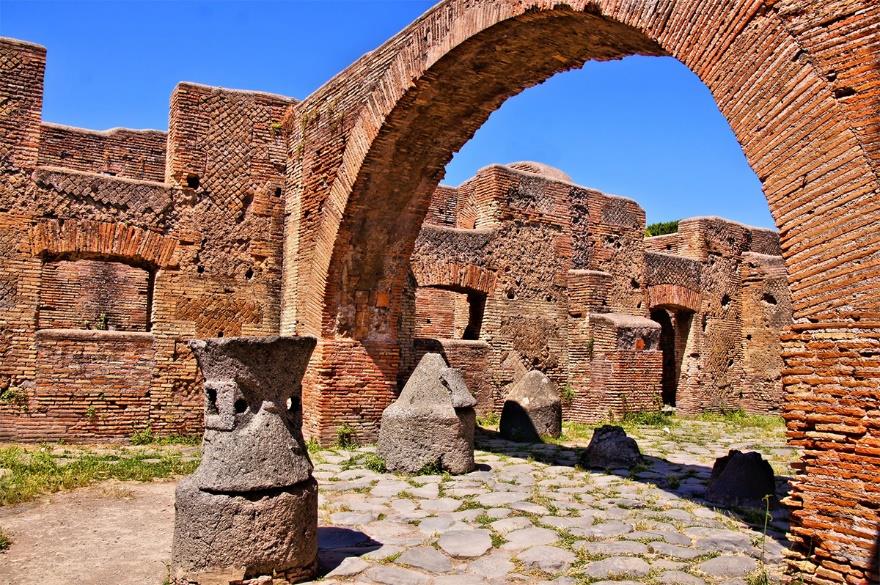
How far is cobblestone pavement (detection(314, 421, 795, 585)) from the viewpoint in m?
4.33

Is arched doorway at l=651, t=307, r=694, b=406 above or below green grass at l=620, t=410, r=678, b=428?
above

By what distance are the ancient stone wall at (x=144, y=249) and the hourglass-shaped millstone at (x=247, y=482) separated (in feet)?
17.7

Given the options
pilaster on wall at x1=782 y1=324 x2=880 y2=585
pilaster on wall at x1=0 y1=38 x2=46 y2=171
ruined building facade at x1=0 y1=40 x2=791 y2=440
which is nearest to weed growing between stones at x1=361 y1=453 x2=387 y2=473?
ruined building facade at x1=0 y1=40 x2=791 y2=440

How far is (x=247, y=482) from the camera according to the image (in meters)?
4.08

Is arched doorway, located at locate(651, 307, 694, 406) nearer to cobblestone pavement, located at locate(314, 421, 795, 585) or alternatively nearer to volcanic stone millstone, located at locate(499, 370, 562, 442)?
volcanic stone millstone, located at locate(499, 370, 562, 442)

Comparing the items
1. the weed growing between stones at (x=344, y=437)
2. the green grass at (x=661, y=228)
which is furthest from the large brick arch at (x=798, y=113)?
the green grass at (x=661, y=228)

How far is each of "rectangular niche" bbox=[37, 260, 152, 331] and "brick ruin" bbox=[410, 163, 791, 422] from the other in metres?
5.91

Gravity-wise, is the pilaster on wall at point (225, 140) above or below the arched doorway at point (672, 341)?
above

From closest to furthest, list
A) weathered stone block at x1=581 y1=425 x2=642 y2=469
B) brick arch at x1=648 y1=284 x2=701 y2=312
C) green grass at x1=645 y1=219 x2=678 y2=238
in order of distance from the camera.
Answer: weathered stone block at x1=581 y1=425 x2=642 y2=469, brick arch at x1=648 y1=284 x2=701 y2=312, green grass at x1=645 y1=219 x2=678 y2=238

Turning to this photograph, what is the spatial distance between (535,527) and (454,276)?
6.35m

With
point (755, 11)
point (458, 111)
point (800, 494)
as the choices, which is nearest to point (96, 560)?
point (800, 494)

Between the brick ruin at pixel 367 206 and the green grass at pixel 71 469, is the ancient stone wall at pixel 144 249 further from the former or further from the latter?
the green grass at pixel 71 469

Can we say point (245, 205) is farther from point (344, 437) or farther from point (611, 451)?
point (611, 451)

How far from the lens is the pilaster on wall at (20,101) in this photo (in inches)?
341
